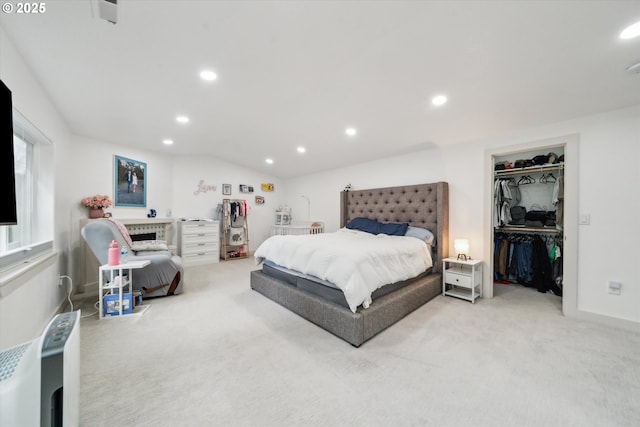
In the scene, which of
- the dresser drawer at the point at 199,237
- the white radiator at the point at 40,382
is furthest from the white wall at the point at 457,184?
the white radiator at the point at 40,382

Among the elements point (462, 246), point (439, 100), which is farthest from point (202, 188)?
point (462, 246)

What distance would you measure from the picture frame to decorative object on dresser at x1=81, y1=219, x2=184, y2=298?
1268 mm

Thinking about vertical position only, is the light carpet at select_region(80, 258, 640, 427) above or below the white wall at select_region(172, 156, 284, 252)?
below

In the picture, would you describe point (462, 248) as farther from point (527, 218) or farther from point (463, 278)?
point (527, 218)

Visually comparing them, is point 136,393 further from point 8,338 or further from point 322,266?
point 322,266

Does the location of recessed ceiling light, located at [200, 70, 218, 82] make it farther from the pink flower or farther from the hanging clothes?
the hanging clothes

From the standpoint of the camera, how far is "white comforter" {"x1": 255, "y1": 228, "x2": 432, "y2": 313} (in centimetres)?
201

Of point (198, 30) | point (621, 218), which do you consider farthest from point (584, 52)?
point (198, 30)

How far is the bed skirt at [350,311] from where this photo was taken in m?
1.94

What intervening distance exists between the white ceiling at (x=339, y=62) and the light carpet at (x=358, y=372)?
217 centimetres

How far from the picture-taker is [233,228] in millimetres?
5379

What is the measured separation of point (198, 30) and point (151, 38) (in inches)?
14.4

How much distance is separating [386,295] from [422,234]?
4.33 feet

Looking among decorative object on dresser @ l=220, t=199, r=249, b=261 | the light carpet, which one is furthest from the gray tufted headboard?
decorative object on dresser @ l=220, t=199, r=249, b=261
